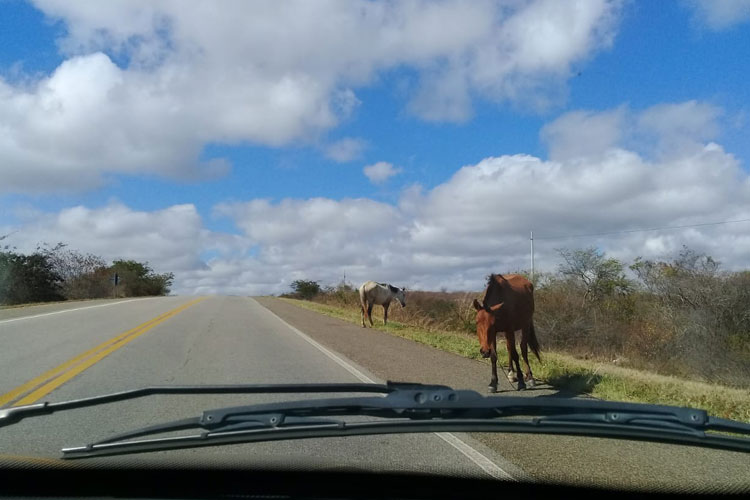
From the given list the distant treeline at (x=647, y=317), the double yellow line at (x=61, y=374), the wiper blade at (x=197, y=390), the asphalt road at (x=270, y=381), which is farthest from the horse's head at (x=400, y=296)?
the wiper blade at (x=197, y=390)

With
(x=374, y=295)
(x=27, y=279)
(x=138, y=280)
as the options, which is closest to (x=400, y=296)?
(x=374, y=295)

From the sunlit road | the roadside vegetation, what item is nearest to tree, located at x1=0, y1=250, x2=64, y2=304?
the sunlit road

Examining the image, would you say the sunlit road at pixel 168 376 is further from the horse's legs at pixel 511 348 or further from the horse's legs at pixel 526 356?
the horse's legs at pixel 526 356

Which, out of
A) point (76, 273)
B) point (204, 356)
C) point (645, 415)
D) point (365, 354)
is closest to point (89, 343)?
point (204, 356)

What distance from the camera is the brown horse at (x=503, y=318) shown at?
33.8 ft

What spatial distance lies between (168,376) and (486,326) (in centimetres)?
510

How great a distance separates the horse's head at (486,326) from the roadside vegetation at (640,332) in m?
1.48

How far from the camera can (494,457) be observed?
6008 millimetres

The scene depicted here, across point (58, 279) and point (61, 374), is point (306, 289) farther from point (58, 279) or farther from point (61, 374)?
point (61, 374)

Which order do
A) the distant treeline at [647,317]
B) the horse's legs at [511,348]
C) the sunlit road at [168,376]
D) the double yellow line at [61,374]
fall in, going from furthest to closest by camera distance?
the distant treeline at [647,317] < the horse's legs at [511,348] < the double yellow line at [61,374] < the sunlit road at [168,376]

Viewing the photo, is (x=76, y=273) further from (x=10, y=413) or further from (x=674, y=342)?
(x=10, y=413)

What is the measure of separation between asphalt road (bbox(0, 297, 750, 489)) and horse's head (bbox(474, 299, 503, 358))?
0.63 metres

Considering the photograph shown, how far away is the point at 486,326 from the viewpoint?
34.1ft

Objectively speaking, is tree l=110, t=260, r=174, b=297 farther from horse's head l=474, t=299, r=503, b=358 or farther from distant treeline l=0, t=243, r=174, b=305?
horse's head l=474, t=299, r=503, b=358
